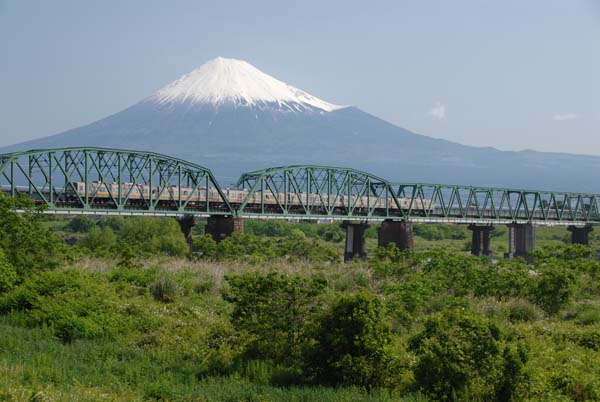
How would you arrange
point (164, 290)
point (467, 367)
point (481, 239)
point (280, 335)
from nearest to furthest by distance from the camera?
point (467, 367) < point (280, 335) < point (164, 290) < point (481, 239)

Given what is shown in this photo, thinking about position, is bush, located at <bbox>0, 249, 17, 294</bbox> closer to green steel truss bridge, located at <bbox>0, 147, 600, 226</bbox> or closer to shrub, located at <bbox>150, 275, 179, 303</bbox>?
shrub, located at <bbox>150, 275, 179, 303</bbox>

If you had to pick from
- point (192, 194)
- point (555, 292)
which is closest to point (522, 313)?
point (555, 292)

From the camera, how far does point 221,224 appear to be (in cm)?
7125

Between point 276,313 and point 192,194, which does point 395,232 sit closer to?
point 192,194

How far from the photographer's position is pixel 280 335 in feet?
62.6

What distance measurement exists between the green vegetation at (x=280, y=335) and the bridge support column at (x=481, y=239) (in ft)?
201

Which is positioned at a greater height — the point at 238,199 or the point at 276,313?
the point at 238,199

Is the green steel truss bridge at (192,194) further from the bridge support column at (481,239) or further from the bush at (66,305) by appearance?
the bush at (66,305)

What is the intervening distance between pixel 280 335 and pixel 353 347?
2.79m

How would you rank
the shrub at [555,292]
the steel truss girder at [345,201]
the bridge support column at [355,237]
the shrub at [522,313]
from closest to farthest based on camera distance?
the shrub at [522,313] < the shrub at [555,292] < the steel truss girder at [345,201] < the bridge support column at [355,237]

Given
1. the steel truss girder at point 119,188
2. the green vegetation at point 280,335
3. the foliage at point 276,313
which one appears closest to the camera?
the green vegetation at point 280,335

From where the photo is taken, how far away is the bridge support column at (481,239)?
9269 centimetres

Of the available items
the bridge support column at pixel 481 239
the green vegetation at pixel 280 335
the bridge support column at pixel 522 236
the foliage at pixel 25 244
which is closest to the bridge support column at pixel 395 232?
the bridge support column at pixel 481 239

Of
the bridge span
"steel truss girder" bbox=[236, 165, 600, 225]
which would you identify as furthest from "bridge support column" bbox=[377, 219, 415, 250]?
"steel truss girder" bbox=[236, 165, 600, 225]
